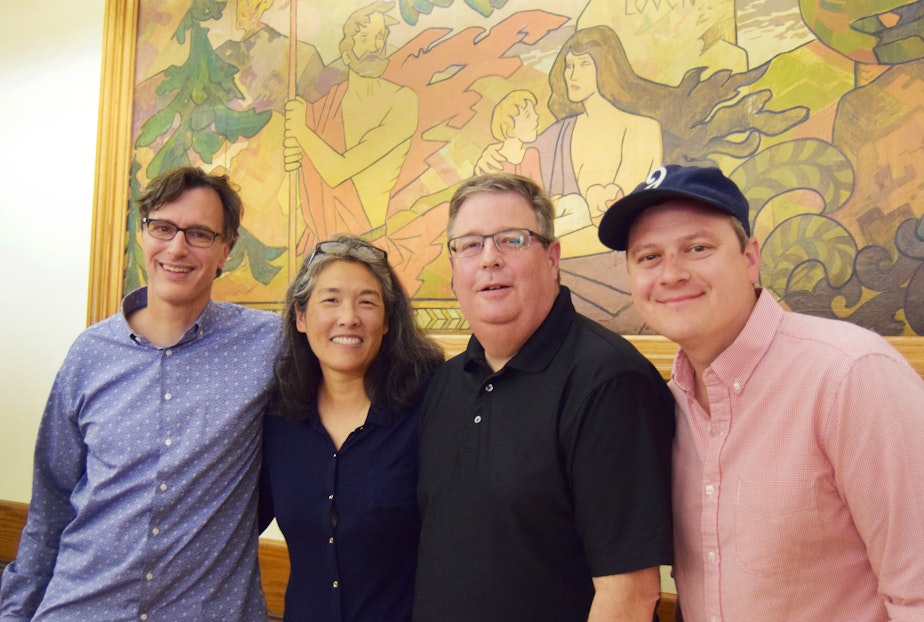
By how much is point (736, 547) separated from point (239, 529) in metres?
1.38

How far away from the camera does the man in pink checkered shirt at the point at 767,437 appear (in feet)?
Result: 3.51

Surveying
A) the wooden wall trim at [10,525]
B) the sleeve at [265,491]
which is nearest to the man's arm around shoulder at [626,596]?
the sleeve at [265,491]

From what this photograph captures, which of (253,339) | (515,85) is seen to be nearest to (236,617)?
(253,339)

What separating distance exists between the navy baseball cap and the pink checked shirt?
0.22 meters

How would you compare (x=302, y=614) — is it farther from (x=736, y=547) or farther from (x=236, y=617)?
(x=736, y=547)

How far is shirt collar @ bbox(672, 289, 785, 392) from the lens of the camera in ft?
4.13

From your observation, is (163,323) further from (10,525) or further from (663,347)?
(10,525)

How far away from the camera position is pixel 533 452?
1.37 m

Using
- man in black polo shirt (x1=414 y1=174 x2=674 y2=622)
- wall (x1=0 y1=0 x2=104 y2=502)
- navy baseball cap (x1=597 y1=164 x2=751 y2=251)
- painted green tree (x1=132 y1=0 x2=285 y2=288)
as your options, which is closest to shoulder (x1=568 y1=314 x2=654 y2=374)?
man in black polo shirt (x1=414 y1=174 x2=674 y2=622)

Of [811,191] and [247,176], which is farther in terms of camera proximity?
[247,176]

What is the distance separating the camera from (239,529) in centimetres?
188

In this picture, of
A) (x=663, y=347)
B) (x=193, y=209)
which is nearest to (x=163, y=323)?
(x=193, y=209)

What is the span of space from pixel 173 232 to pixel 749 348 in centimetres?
168

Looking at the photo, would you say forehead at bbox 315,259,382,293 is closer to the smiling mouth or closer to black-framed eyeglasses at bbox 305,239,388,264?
black-framed eyeglasses at bbox 305,239,388,264
